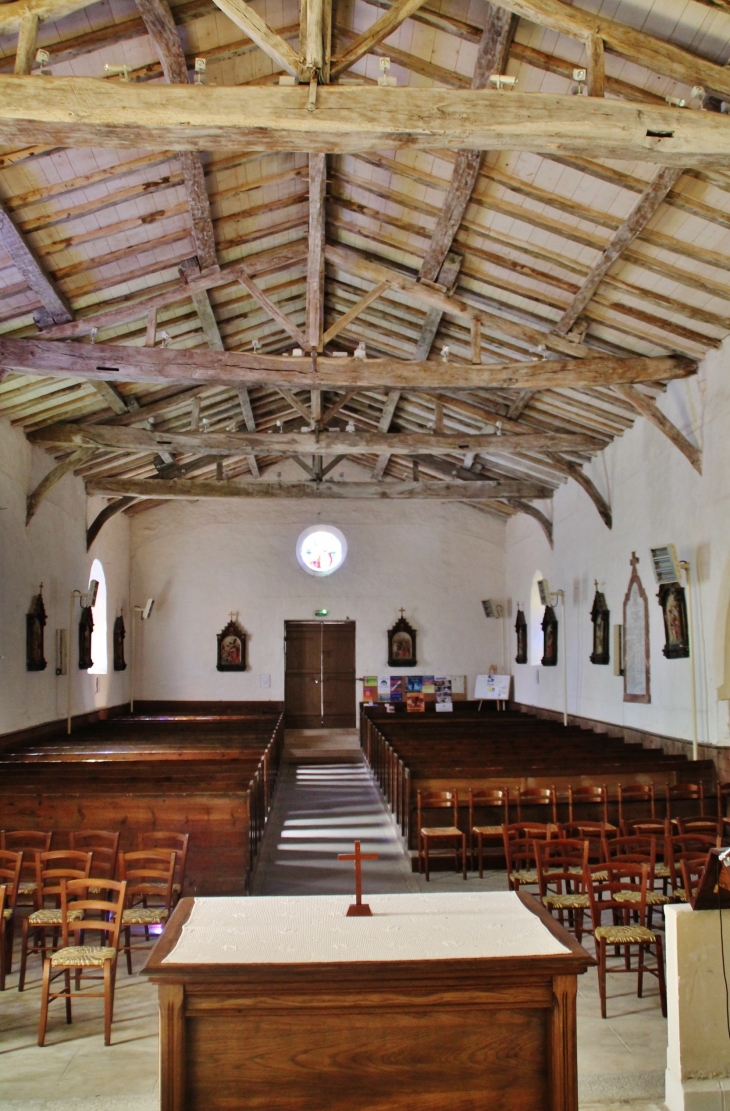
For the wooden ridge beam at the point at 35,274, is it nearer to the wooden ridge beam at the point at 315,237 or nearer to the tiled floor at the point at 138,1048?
the wooden ridge beam at the point at 315,237

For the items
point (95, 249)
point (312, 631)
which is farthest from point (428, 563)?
point (95, 249)

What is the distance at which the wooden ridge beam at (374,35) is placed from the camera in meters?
5.21

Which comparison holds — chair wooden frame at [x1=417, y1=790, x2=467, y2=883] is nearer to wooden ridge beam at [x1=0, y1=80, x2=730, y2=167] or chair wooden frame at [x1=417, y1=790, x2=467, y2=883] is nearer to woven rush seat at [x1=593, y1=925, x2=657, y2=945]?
woven rush seat at [x1=593, y1=925, x2=657, y2=945]

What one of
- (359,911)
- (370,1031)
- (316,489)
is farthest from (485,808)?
(316,489)

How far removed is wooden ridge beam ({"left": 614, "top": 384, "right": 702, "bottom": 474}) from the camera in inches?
386

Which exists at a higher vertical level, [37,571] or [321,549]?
[321,549]

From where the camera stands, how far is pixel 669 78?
6320 millimetres

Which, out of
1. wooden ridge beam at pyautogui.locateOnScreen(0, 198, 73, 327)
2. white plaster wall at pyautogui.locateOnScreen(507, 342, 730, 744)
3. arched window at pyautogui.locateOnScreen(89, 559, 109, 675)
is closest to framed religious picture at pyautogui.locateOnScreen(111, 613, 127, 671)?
arched window at pyautogui.locateOnScreen(89, 559, 109, 675)

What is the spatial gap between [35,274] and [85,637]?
7.54m

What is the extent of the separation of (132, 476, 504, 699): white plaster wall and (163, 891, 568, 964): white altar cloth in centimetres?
1563

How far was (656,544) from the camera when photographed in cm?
1108

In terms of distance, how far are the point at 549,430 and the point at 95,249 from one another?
7.26 metres

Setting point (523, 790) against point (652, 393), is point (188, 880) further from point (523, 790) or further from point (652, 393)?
point (652, 393)

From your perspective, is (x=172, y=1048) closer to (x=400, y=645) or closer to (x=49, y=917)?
(x=49, y=917)
